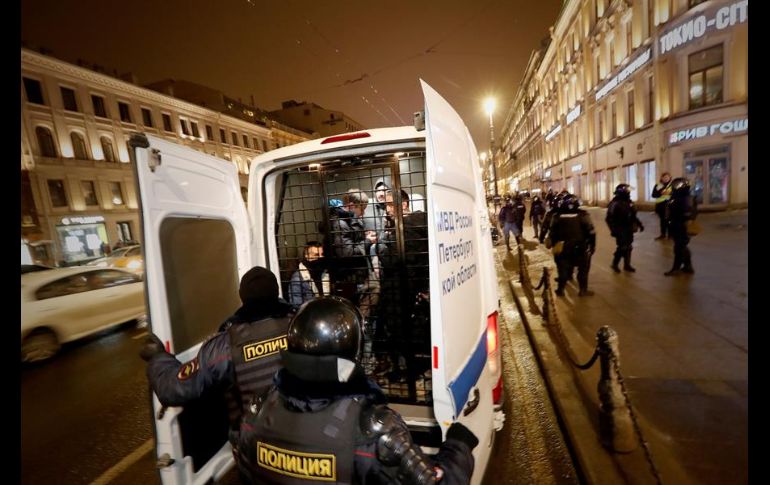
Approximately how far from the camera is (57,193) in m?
23.8

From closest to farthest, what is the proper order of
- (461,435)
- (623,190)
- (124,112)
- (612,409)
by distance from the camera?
(461,435) → (612,409) → (623,190) → (124,112)

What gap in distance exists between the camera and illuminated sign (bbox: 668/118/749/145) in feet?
52.8

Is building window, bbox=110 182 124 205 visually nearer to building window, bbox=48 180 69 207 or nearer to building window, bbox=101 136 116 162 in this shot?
building window, bbox=101 136 116 162

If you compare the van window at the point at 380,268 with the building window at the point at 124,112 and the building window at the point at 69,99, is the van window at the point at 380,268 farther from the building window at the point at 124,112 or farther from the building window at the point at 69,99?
the building window at the point at 124,112

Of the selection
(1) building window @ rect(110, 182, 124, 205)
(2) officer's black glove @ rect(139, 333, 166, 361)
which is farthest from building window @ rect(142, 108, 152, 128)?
(2) officer's black glove @ rect(139, 333, 166, 361)

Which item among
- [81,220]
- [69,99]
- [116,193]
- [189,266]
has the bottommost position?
[189,266]

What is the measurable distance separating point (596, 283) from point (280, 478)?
798cm

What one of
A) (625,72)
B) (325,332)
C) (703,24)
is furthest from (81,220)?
(703,24)

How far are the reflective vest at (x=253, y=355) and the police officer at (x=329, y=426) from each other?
0.58 metres

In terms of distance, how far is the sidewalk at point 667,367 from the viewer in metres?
2.64

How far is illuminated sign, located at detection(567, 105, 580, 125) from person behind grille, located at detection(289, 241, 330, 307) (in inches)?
1398

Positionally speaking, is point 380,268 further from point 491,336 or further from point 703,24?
point 703,24

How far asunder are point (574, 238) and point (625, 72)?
22.8m
